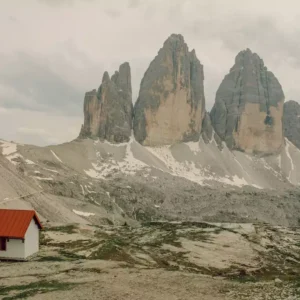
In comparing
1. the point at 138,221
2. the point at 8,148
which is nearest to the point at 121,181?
the point at 138,221

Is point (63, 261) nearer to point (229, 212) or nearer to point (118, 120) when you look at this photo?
A: point (229, 212)

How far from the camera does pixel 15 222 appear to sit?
146ft

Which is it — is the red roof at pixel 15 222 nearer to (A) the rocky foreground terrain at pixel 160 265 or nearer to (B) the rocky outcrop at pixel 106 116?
(A) the rocky foreground terrain at pixel 160 265

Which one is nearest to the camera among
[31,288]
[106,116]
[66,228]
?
[31,288]

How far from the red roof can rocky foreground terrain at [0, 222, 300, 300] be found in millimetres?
3341

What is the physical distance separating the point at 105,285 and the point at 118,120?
16444cm

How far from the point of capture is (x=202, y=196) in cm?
13912

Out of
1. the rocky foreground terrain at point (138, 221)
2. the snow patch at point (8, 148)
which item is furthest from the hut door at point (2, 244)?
the snow patch at point (8, 148)

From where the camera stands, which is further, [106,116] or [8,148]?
[106,116]

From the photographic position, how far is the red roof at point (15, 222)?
43.2 m

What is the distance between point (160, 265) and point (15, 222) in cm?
1784

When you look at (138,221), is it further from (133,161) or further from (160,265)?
(133,161)

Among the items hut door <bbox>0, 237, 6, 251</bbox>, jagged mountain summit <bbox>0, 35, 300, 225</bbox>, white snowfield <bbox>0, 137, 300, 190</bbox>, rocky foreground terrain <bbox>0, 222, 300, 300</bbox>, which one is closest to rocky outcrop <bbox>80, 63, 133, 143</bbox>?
jagged mountain summit <bbox>0, 35, 300, 225</bbox>

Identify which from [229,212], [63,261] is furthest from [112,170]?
[63,261]
